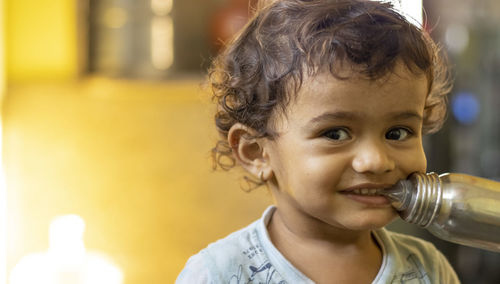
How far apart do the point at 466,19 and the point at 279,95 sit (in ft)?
7.52

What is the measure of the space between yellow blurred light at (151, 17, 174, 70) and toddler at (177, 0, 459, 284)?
45.2 inches

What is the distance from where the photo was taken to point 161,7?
1.88 meters

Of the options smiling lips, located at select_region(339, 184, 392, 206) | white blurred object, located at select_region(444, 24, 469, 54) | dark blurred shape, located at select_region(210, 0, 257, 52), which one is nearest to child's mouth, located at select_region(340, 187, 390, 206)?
smiling lips, located at select_region(339, 184, 392, 206)

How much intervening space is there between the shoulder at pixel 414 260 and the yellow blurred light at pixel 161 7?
1.30 meters

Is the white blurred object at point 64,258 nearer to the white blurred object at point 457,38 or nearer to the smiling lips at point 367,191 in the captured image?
the smiling lips at point 367,191

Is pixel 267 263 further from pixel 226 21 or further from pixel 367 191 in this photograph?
pixel 226 21

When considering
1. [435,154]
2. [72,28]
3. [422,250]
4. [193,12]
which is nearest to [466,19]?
[435,154]

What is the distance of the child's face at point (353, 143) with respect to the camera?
23.4 inches

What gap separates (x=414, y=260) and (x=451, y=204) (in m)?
0.15

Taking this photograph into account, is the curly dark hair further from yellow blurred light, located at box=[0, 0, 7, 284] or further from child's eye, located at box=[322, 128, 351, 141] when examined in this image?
yellow blurred light, located at box=[0, 0, 7, 284]

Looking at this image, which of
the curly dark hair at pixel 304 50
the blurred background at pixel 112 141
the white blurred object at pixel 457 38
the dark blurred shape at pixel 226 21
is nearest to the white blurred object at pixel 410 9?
the curly dark hair at pixel 304 50

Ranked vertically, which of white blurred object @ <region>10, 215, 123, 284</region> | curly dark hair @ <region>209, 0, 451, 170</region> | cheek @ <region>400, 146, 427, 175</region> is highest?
curly dark hair @ <region>209, 0, 451, 170</region>

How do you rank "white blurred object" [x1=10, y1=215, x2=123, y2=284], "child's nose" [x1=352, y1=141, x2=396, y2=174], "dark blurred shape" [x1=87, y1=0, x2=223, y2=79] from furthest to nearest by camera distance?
"dark blurred shape" [x1=87, y1=0, x2=223, y2=79], "white blurred object" [x1=10, y1=215, x2=123, y2=284], "child's nose" [x1=352, y1=141, x2=396, y2=174]

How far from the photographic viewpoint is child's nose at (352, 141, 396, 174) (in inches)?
23.2
